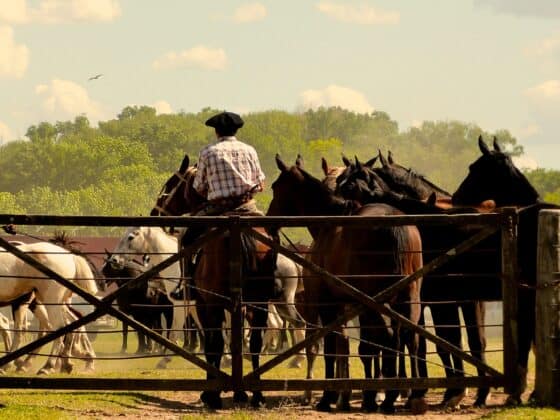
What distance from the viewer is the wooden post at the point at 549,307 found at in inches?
460

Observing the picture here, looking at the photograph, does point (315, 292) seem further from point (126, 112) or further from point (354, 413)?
point (126, 112)

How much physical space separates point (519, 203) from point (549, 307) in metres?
2.34

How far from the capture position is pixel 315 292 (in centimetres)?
1335

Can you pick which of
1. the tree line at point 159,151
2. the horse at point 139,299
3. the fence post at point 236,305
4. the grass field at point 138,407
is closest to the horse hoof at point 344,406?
the grass field at point 138,407

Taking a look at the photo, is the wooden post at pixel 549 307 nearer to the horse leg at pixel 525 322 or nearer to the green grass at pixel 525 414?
the green grass at pixel 525 414

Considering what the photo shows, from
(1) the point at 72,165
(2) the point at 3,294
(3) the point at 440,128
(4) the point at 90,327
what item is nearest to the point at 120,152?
(1) the point at 72,165

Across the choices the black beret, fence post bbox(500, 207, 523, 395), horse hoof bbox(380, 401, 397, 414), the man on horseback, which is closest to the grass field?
fence post bbox(500, 207, 523, 395)

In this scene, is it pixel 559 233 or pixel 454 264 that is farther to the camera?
pixel 454 264

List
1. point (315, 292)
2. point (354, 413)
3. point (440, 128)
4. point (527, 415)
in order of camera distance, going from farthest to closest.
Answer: point (440, 128) < point (315, 292) < point (354, 413) < point (527, 415)

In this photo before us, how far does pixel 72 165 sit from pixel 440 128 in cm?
5335

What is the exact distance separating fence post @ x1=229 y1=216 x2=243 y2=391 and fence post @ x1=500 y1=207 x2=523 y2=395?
2412mm

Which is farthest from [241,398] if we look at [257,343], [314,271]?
[314,271]

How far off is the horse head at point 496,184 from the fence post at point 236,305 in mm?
3489

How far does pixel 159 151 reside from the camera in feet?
458
